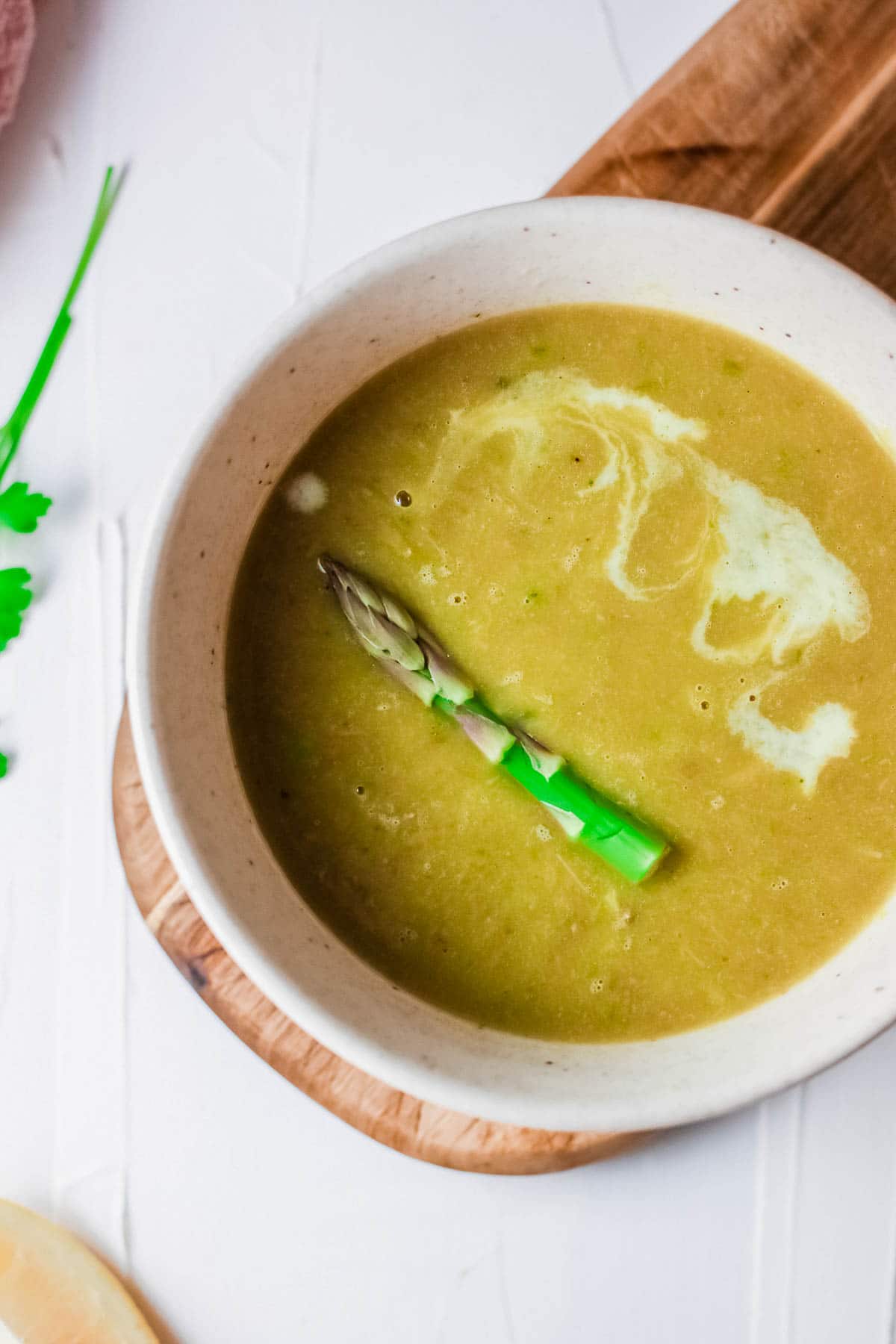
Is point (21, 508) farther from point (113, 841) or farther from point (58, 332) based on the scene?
point (113, 841)

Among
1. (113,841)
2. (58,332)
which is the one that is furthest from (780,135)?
(113,841)

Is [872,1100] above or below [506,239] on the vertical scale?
below

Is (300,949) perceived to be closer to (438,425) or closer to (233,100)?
(438,425)

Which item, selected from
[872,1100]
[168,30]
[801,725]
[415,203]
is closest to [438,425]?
[415,203]

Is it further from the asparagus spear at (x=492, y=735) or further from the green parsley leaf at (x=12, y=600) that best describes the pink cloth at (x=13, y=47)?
the asparagus spear at (x=492, y=735)

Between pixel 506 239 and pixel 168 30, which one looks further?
pixel 168 30

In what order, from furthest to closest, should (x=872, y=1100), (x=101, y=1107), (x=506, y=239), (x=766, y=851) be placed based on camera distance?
(x=101, y=1107) < (x=872, y=1100) < (x=766, y=851) < (x=506, y=239)

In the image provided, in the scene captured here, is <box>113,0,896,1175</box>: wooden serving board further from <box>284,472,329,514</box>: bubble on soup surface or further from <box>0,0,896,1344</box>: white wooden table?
<box>284,472,329,514</box>: bubble on soup surface

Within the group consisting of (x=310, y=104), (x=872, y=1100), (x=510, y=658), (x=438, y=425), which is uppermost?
(x=310, y=104)
